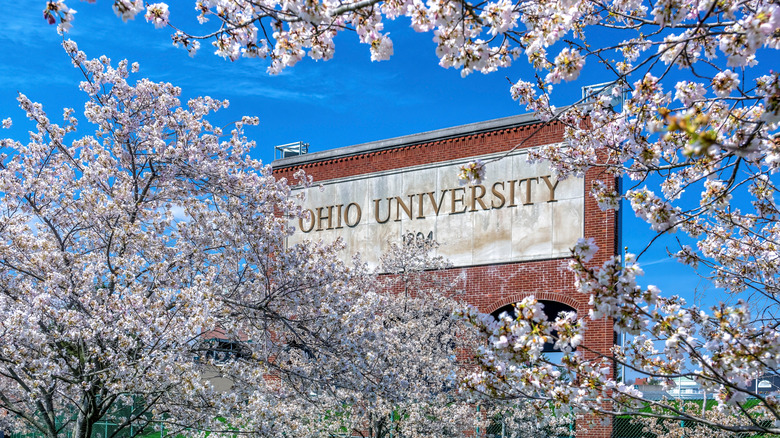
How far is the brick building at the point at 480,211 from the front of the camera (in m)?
21.4

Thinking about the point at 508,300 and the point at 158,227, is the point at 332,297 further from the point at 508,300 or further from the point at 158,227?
the point at 508,300

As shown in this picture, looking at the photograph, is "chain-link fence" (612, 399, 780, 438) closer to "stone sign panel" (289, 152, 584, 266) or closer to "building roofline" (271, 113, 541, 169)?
"stone sign panel" (289, 152, 584, 266)

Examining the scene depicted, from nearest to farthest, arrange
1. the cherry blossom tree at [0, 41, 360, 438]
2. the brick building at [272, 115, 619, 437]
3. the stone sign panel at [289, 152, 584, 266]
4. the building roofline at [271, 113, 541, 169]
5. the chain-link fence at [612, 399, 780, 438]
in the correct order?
the cherry blossom tree at [0, 41, 360, 438]
the chain-link fence at [612, 399, 780, 438]
the brick building at [272, 115, 619, 437]
the stone sign panel at [289, 152, 584, 266]
the building roofline at [271, 113, 541, 169]

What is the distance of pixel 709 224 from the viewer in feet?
28.5

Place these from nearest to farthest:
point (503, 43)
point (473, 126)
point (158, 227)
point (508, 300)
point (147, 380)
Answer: point (503, 43) < point (147, 380) < point (158, 227) < point (508, 300) < point (473, 126)

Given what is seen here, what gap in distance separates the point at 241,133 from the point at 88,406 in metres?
4.47

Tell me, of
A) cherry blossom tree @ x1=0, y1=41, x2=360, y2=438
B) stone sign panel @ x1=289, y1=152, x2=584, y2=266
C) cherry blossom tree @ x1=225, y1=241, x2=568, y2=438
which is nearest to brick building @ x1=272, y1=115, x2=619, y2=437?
stone sign panel @ x1=289, y1=152, x2=584, y2=266

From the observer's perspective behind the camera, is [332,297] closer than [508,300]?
Yes

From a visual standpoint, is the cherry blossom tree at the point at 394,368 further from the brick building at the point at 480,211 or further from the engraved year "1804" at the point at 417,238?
the brick building at the point at 480,211

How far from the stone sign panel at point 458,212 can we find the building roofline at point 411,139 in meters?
0.97

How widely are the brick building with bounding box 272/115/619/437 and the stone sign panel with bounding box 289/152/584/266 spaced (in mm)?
32

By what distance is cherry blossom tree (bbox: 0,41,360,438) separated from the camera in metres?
8.55

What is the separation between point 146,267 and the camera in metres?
9.55

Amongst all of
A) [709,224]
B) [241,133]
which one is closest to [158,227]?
[241,133]
